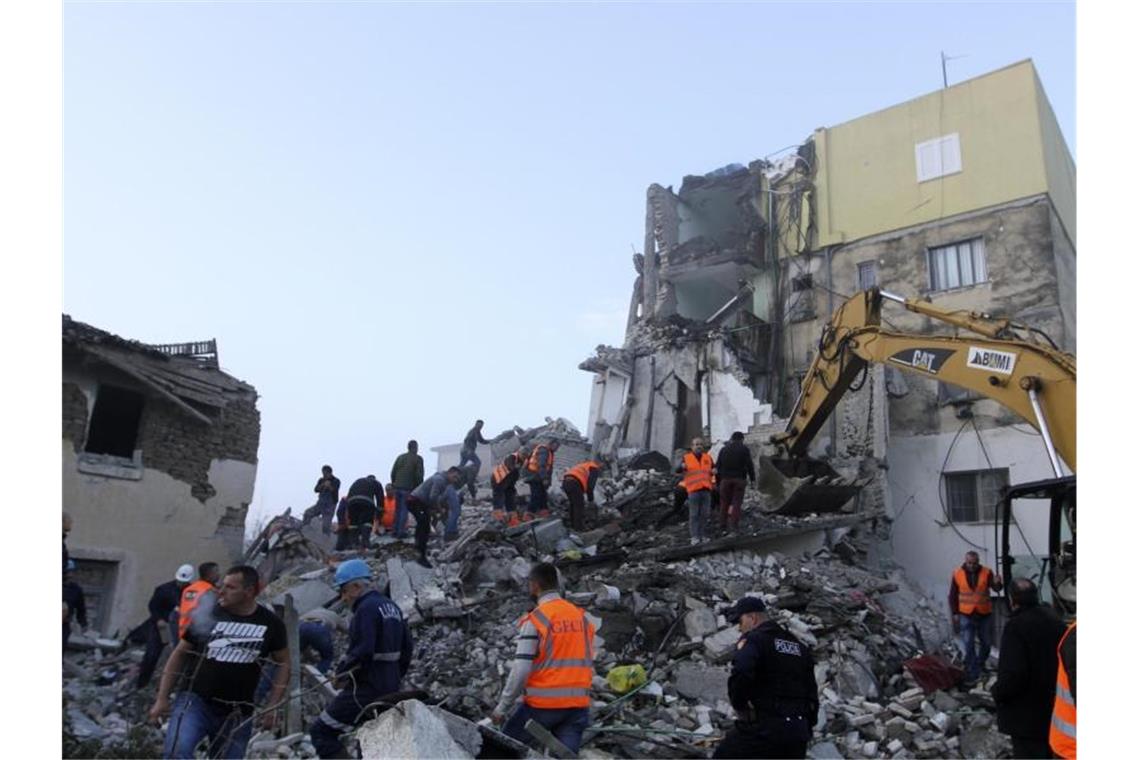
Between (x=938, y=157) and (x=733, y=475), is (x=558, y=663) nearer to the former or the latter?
(x=733, y=475)

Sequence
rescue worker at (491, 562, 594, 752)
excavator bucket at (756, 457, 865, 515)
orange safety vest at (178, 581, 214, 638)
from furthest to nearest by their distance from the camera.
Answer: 1. excavator bucket at (756, 457, 865, 515)
2. orange safety vest at (178, 581, 214, 638)
3. rescue worker at (491, 562, 594, 752)

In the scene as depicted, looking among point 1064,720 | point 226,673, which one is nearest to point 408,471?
point 226,673

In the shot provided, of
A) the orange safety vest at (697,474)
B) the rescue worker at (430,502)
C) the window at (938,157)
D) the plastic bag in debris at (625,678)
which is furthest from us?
the window at (938,157)

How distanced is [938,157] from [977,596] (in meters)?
12.9

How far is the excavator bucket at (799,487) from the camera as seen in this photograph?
45.5ft

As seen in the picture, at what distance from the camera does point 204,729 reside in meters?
4.97

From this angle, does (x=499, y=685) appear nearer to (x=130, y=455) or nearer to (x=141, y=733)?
(x=141, y=733)

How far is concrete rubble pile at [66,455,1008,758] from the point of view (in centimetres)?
746

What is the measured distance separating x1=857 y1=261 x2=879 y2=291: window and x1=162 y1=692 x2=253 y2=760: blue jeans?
17923 mm

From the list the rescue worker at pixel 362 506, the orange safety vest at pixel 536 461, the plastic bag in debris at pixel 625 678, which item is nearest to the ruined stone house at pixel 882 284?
the orange safety vest at pixel 536 461

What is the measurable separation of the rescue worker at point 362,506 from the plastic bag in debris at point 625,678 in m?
5.75

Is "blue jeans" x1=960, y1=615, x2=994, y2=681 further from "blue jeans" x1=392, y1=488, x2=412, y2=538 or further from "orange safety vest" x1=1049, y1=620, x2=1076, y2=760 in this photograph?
"blue jeans" x1=392, y1=488, x2=412, y2=538

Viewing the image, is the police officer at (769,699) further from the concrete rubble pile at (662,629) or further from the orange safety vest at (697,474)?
the orange safety vest at (697,474)

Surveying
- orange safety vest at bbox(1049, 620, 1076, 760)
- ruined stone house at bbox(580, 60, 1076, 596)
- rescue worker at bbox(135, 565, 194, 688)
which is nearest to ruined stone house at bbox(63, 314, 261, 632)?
rescue worker at bbox(135, 565, 194, 688)
